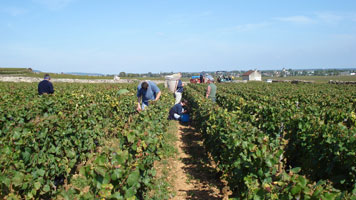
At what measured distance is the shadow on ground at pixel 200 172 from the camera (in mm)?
5004

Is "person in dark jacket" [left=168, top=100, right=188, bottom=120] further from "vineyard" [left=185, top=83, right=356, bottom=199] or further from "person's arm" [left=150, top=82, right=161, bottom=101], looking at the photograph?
"vineyard" [left=185, top=83, right=356, bottom=199]

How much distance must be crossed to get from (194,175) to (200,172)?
0.25 metres

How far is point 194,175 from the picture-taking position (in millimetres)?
5895

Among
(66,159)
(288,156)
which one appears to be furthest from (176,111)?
(66,159)

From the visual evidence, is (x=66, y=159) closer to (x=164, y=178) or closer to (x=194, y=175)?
(x=164, y=178)

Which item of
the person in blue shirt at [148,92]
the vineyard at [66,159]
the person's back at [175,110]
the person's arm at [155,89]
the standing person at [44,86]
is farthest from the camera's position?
the person's back at [175,110]

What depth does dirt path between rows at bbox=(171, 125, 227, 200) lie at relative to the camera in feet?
16.4

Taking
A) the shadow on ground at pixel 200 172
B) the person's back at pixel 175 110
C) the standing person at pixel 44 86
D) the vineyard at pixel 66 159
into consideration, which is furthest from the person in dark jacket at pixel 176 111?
the vineyard at pixel 66 159

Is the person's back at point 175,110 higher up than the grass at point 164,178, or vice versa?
the person's back at point 175,110

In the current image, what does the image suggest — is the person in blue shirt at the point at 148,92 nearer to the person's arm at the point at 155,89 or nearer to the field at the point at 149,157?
the person's arm at the point at 155,89

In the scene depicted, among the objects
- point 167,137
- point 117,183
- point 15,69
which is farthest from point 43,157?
point 15,69

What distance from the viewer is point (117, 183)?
110 inches

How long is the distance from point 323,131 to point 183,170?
9.92 ft

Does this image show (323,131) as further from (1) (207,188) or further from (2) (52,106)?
(2) (52,106)
